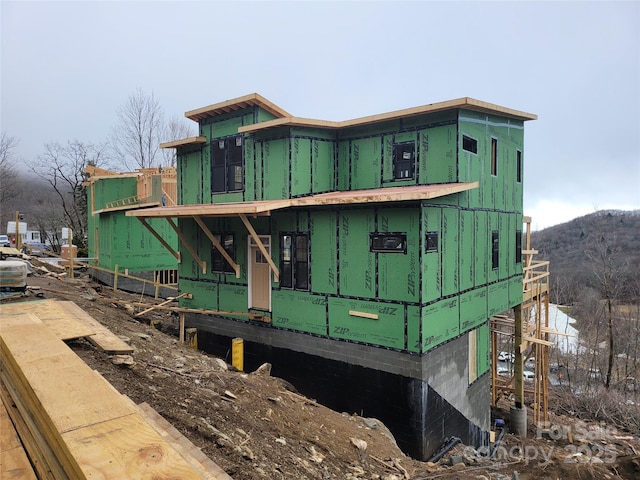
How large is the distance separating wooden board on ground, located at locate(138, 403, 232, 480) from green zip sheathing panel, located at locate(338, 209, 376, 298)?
6.62 m

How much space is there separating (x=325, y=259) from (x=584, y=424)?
18.1 m

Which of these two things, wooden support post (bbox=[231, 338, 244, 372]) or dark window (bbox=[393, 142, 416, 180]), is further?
wooden support post (bbox=[231, 338, 244, 372])

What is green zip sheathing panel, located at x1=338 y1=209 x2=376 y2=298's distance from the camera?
34.1 feet

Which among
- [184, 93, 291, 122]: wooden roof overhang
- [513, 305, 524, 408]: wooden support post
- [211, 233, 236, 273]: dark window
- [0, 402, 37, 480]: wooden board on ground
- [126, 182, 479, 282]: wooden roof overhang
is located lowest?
[513, 305, 524, 408]: wooden support post

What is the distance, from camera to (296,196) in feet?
40.1

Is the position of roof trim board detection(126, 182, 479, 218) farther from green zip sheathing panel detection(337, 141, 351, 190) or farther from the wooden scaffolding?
the wooden scaffolding

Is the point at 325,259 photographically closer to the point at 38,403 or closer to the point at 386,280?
the point at 386,280

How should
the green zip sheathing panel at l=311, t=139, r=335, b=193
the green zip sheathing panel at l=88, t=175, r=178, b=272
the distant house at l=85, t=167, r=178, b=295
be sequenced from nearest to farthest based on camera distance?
1. the green zip sheathing panel at l=311, t=139, r=335, b=193
2. the distant house at l=85, t=167, r=178, b=295
3. the green zip sheathing panel at l=88, t=175, r=178, b=272

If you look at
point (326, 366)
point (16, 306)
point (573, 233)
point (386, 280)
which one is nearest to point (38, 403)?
point (16, 306)

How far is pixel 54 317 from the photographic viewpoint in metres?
Result: 6.45

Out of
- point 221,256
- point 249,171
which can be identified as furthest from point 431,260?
point 221,256

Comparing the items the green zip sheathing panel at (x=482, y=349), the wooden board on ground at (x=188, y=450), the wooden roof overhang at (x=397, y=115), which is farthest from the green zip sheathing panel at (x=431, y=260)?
the wooden board on ground at (x=188, y=450)

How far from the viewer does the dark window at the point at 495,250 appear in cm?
1344

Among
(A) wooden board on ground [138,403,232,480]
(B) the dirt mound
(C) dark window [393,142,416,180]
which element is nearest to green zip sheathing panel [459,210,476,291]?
(C) dark window [393,142,416,180]
